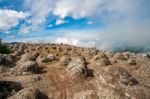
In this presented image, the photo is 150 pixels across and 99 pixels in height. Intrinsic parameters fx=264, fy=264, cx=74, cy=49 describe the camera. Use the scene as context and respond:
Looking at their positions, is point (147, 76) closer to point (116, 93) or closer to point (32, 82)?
point (116, 93)

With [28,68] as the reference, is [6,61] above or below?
above

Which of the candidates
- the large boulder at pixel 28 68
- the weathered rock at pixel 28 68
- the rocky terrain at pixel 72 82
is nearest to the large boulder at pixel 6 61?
the rocky terrain at pixel 72 82

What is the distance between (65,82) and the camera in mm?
49438

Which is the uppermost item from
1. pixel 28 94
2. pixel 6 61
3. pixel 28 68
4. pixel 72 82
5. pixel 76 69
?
pixel 6 61

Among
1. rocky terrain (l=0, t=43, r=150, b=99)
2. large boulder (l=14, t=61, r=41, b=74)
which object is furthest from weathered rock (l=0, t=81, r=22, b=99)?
large boulder (l=14, t=61, r=41, b=74)

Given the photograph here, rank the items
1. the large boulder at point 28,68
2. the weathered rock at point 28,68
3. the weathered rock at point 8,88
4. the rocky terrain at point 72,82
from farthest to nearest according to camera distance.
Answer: the weathered rock at point 28,68
the large boulder at point 28,68
the weathered rock at point 8,88
the rocky terrain at point 72,82

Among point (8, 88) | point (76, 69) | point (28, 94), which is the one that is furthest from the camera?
point (76, 69)

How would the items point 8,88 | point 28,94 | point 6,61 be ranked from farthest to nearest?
point 6,61, point 8,88, point 28,94

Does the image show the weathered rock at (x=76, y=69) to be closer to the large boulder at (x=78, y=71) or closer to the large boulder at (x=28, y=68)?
the large boulder at (x=78, y=71)

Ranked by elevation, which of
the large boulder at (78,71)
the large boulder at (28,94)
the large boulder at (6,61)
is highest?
the large boulder at (6,61)

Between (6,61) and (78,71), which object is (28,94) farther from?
(6,61)

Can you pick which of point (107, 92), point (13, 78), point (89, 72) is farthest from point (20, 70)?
point (107, 92)

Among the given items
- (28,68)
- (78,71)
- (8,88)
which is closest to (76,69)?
(78,71)

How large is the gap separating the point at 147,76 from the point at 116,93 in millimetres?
20950
